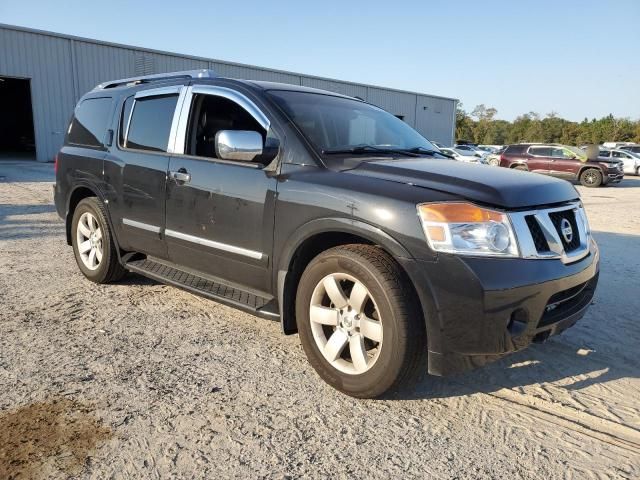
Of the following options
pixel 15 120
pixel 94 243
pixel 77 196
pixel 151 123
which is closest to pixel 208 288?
pixel 151 123

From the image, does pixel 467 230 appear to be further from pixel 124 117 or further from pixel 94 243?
pixel 94 243

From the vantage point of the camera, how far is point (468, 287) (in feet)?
8.01

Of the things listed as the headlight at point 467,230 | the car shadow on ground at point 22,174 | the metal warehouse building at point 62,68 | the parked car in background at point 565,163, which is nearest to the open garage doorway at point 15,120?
the metal warehouse building at point 62,68

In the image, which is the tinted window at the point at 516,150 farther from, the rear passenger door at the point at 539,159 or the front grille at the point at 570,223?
the front grille at the point at 570,223

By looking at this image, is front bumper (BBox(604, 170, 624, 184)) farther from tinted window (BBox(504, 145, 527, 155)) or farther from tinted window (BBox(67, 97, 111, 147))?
tinted window (BBox(67, 97, 111, 147))

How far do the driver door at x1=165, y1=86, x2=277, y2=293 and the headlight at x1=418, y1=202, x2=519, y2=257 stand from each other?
1.07 m

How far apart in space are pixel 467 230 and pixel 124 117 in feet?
11.1

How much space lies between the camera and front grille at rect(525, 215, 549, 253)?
264 centimetres

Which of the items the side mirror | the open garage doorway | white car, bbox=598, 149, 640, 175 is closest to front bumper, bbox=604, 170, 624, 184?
white car, bbox=598, 149, 640, 175

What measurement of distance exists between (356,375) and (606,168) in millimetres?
20218

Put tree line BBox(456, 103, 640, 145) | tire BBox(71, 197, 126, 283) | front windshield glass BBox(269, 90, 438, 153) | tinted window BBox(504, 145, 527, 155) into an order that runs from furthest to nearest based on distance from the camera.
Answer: tree line BBox(456, 103, 640, 145)
tinted window BBox(504, 145, 527, 155)
tire BBox(71, 197, 126, 283)
front windshield glass BBox(269, 90, 438, 153)

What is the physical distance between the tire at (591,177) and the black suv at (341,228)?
60.4ft

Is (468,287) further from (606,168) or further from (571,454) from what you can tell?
(606,168)

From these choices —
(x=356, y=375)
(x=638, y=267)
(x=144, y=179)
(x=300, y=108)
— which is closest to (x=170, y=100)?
(x=144, y=179)
